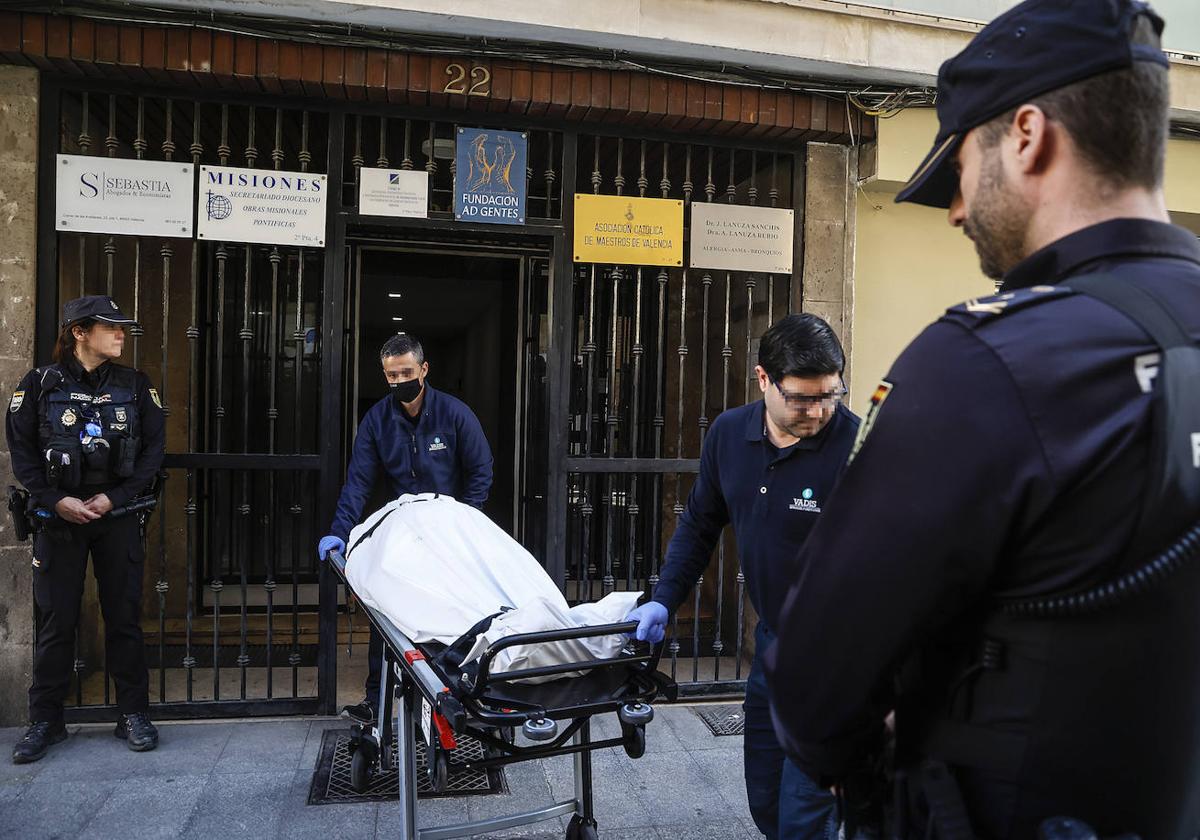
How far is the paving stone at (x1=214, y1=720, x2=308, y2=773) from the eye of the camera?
4.06m

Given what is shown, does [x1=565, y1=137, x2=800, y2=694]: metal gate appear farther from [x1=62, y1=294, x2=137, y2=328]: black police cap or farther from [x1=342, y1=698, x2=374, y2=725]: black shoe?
[x1=62, y1=294, x2=137, y2=328]: black police cap

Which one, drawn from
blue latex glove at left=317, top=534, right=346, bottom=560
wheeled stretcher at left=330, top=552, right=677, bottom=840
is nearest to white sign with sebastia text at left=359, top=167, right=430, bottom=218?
blue latex glove at left=317, top=534, right=346, bottom=560

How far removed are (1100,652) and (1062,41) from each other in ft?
2.36

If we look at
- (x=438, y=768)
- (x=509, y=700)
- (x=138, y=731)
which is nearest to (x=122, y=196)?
(x=138, y=731)

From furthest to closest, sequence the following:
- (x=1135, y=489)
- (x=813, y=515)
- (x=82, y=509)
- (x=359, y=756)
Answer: (x=82, y=509) < (x=359, y=756) < (x=813, y=515) < (x=1135, y=489)

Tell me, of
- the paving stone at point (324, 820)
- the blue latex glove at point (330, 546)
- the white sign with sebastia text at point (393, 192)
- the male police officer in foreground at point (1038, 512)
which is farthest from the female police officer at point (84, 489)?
the male police officer in foreground at point (1038, 512)

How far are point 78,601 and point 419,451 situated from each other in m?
1.81

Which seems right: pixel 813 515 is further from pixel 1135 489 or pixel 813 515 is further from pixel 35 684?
pixel 35 684

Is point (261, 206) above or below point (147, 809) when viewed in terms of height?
above

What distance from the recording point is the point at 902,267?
551 centimetres

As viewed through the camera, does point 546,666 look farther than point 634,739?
No

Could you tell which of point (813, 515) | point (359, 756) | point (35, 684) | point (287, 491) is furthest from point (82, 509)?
point (813, 515)

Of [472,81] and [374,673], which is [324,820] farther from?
[472,81]

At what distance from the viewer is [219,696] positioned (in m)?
4.77
